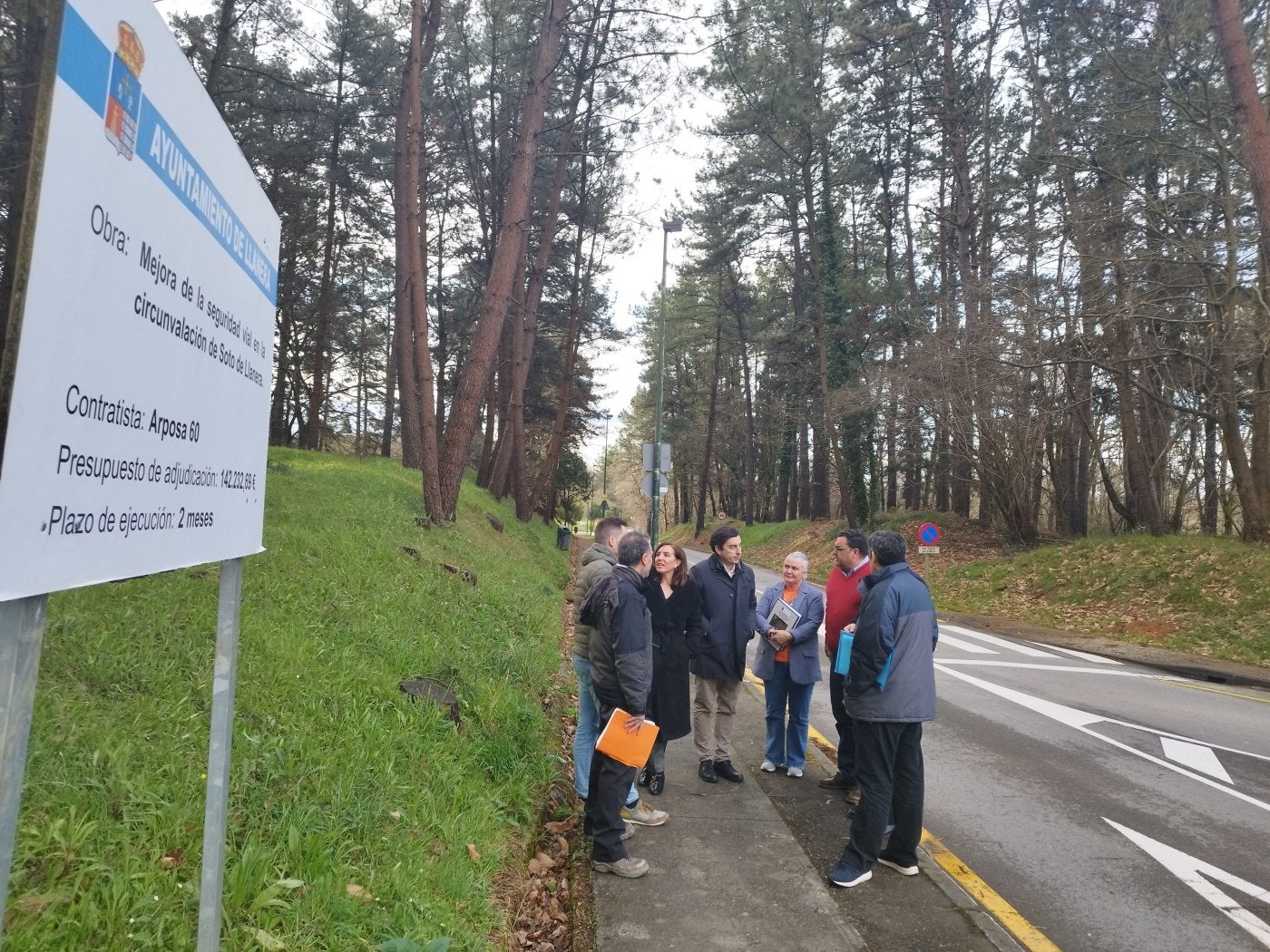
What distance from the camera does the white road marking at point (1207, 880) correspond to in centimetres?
394

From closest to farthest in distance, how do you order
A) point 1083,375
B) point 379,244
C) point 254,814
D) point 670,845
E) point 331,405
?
point 254,814 < point 670,845 < point 1083,375 < point 379,244 < point 331,405

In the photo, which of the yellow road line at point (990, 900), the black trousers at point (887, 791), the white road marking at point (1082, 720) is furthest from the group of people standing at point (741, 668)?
the white road marking at point (1082, 720)

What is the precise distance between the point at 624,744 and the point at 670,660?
1.04 meters

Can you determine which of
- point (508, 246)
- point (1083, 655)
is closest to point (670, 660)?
point (508, 246)

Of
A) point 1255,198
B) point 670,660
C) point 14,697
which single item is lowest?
point 670,660

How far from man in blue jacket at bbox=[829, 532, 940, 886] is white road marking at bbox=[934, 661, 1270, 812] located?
10.7ft

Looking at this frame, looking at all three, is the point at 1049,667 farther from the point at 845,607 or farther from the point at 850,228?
the point at 850,228

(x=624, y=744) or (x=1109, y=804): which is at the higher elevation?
(x=624, y=744)

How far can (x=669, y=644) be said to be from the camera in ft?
17.2

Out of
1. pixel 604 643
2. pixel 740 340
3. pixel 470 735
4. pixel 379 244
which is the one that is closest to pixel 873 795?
pixel 604 643

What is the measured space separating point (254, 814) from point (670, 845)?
2.39m

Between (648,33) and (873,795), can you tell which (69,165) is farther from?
(648,33)

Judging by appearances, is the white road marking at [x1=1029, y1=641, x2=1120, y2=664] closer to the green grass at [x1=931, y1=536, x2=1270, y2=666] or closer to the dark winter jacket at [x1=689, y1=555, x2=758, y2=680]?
the green grass at [x1=931, y1=536, x2=1270, y2=666]

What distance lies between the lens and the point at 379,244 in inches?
1062
